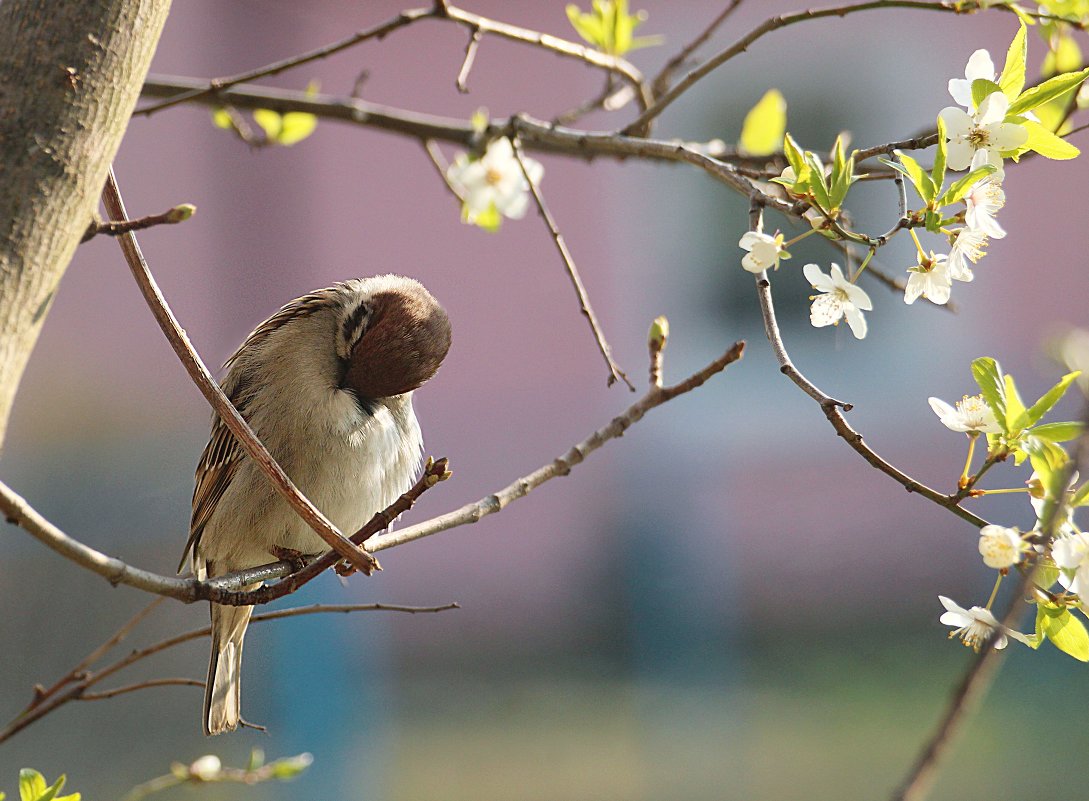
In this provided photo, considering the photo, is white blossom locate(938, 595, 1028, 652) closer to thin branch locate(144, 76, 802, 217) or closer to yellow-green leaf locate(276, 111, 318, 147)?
thin branch locate(144, 76, 802, 217)

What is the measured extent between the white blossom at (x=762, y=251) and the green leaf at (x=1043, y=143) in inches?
7.9

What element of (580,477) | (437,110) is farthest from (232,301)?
(580,477)

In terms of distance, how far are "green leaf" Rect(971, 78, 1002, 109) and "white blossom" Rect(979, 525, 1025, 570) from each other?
13.0 inches

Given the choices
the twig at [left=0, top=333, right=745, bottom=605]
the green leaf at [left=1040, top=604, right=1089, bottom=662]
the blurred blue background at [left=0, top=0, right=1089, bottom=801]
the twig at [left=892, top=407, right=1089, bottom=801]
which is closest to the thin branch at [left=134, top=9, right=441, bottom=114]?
the twig at [left=0, top=333, right=745, bottom=605]

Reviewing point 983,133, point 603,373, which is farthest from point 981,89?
point 603,373

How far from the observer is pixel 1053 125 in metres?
1.37

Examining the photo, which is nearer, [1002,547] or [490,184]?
[1002,547]

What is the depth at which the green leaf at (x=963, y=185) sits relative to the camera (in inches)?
36.0

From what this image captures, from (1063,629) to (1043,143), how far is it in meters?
0.38

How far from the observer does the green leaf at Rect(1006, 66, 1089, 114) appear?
0.96m

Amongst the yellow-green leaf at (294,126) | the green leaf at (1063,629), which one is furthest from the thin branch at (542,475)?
the yellow-green leaf at (294,126)

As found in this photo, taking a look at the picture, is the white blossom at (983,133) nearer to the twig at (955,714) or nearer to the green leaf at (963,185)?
the green leaf at (963,185)

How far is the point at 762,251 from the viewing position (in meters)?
1.01

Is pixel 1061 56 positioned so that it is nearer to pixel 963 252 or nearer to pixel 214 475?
pixel 963 252
